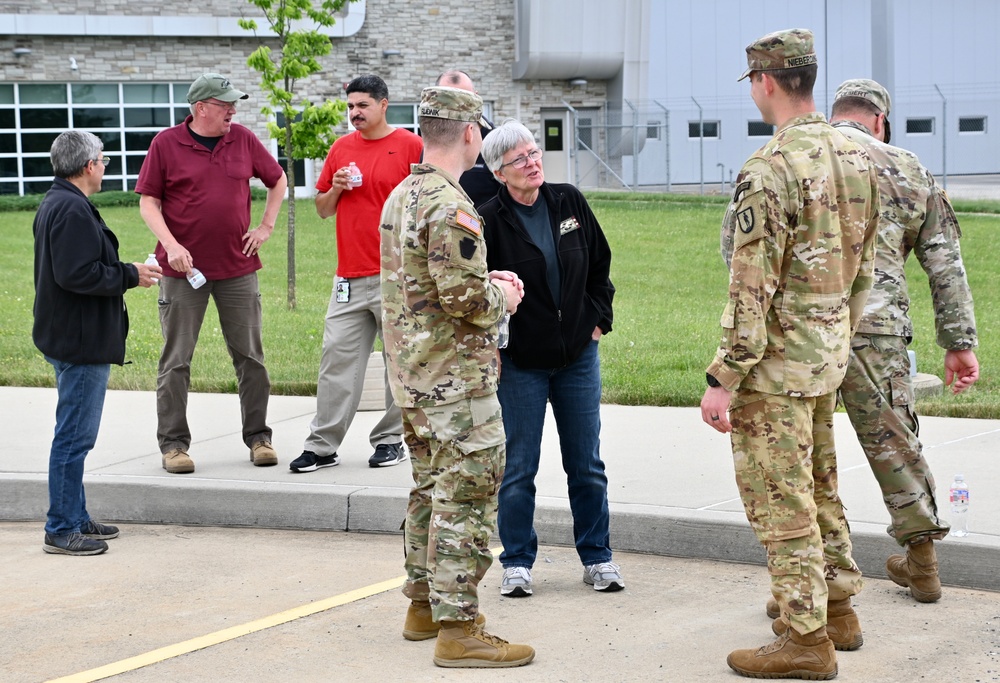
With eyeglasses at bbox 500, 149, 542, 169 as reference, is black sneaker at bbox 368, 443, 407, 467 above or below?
below

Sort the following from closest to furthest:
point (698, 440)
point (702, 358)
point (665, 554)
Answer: point (665, 554), point (698, 440), point (702, 358)

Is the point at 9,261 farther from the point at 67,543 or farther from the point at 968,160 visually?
the point at 968,160

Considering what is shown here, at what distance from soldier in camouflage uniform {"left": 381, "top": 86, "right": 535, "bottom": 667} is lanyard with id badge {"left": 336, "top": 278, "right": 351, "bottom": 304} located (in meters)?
2.43

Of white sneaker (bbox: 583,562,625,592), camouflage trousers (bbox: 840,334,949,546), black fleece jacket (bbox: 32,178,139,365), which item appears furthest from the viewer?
black fleece jacket (bbox: 32,178,139,365)

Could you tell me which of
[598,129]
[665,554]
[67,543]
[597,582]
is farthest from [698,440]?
[598,129]

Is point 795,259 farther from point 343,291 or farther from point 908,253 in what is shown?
point 343,291

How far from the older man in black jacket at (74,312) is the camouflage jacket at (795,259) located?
3.24m

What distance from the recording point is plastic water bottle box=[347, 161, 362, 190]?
6.79m

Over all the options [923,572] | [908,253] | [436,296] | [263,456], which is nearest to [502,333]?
[436,296]

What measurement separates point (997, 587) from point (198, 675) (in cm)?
329

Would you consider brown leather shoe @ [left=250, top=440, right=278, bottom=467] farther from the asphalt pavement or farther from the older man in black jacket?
the older man in black jacket

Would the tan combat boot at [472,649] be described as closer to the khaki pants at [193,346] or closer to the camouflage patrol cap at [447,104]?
the camouflage patrol cap at [447,104]

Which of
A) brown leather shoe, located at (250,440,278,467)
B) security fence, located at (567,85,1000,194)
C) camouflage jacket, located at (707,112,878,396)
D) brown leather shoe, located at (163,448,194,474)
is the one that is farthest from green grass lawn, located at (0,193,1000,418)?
security fence, located at (567,85,1000,194)

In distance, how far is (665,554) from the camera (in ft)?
19.3
